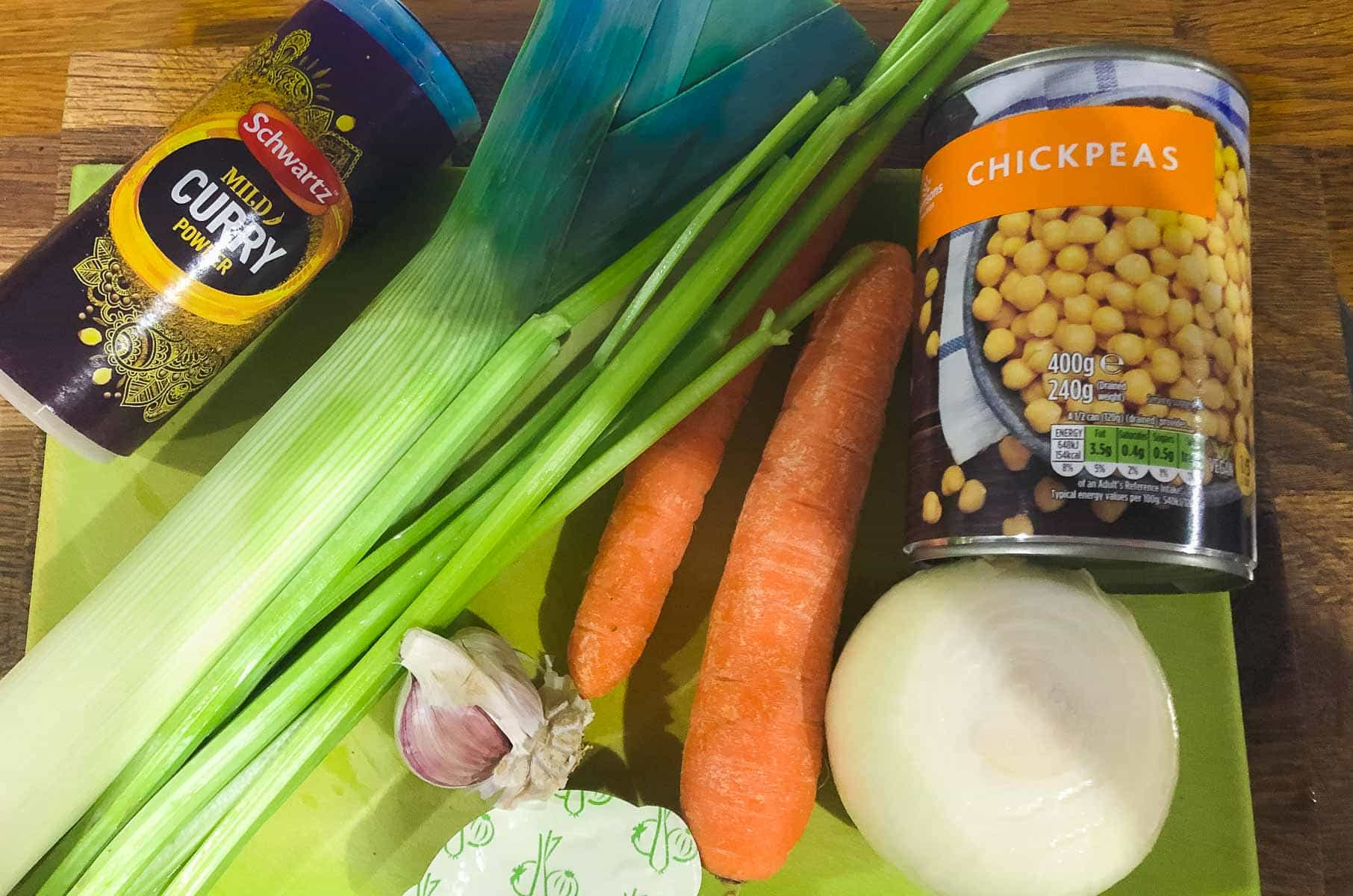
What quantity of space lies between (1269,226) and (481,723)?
1.00 m

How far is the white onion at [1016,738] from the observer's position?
2.31ft

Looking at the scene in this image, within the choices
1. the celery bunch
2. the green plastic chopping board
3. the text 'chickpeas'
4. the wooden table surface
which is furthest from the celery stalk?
the wooden table surface

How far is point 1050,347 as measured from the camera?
2.27 ft

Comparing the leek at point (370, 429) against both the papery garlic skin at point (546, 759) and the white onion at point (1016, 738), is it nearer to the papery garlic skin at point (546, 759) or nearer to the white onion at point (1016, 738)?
the papery garlic skin at point (546, 759)

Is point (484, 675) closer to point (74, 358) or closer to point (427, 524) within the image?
point (427, 524)

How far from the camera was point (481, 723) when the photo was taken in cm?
78

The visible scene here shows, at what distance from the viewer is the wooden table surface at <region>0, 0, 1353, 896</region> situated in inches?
35.3

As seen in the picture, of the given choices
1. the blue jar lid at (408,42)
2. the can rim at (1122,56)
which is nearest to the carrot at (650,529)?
the can rim at (1122,56)

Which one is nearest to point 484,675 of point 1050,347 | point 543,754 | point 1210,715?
point 543,754

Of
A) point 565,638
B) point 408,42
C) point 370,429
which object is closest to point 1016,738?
point 565,638

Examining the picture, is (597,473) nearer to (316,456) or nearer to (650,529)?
(650,529)

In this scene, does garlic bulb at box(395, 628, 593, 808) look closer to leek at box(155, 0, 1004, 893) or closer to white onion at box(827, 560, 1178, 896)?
leek at box(155, 0, 1004, 893)

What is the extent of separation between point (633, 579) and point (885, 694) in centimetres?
27

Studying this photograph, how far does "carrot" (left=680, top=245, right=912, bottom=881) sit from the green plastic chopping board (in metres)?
0.06
